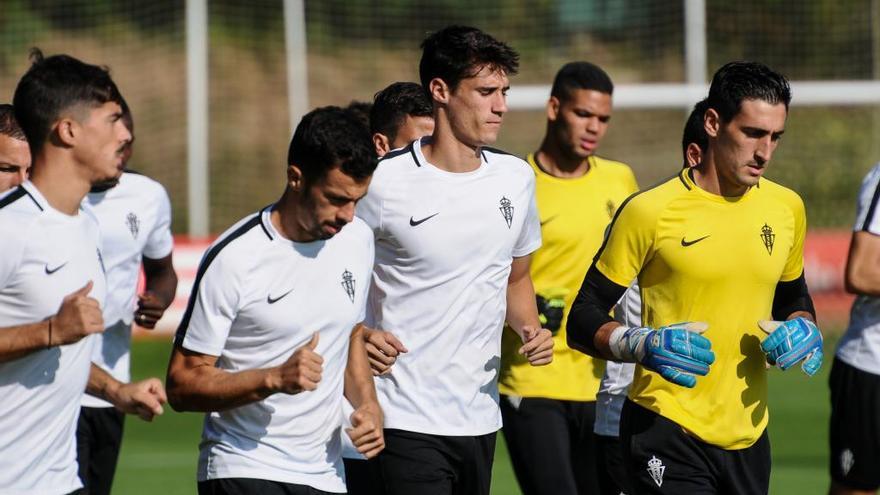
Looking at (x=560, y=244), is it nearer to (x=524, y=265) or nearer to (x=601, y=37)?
(x=524, y=265)

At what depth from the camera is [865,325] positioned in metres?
7.80

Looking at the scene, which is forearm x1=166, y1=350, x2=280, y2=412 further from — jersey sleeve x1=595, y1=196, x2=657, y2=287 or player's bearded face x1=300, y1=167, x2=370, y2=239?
jersey sleeve x1=595, y1=196, x2=657, y2=287

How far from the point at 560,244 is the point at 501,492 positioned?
2.68m

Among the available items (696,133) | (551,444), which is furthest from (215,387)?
(696,133)

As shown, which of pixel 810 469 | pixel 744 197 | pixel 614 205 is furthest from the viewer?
pixel 810 469

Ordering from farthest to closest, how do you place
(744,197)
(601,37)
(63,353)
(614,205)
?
(601,37)
(614,205)
(744,197)
(63,353)

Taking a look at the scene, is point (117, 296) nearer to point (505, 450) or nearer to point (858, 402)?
point (858, 402)

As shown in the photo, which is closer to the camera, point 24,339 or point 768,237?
point 24,339

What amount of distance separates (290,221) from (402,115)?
1.98 metres

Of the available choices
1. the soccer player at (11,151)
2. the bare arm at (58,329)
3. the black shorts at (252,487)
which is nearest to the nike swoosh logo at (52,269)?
the bare arm at (58,329)

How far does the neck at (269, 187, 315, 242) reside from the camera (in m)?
5.45

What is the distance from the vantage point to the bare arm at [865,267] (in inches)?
292

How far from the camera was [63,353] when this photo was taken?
505 cm

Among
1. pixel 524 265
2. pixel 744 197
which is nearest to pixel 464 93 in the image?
pixel 524 265
